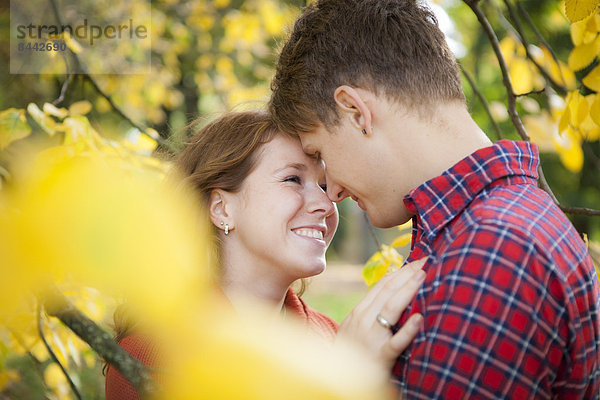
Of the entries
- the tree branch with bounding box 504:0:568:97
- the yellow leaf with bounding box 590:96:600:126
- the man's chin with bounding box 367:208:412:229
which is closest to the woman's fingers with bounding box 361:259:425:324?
the man's chin with bounding box 367:208:412:229

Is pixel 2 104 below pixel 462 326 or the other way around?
below

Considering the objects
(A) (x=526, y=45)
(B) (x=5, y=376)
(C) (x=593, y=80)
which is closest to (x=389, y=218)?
(C) (x=593, y=80)

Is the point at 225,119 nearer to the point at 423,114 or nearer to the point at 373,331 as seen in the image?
the point at 423,114

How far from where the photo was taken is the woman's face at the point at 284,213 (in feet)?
6.88

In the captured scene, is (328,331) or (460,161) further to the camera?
(328,331)

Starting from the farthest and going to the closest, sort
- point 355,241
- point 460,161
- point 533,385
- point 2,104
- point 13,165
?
point 355,241, point 2,104, point 460,161, point 533,385, point 13,165

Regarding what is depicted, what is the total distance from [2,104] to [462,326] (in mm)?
3687

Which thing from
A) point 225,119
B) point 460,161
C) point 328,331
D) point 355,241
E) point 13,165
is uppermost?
point 13,165

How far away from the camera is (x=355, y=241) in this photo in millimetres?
20594

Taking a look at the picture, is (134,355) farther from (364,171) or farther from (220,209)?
(364,171)

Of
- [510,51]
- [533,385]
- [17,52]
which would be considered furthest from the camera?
[17,52]

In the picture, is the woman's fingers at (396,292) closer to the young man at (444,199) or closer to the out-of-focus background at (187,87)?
the young man at (444,199)

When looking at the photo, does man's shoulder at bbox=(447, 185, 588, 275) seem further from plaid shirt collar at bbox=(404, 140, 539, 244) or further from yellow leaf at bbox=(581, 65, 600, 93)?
yellow leaf at bbox=(581, 65, 600, 93)

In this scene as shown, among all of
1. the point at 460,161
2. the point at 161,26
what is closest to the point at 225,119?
the point at 460,161
